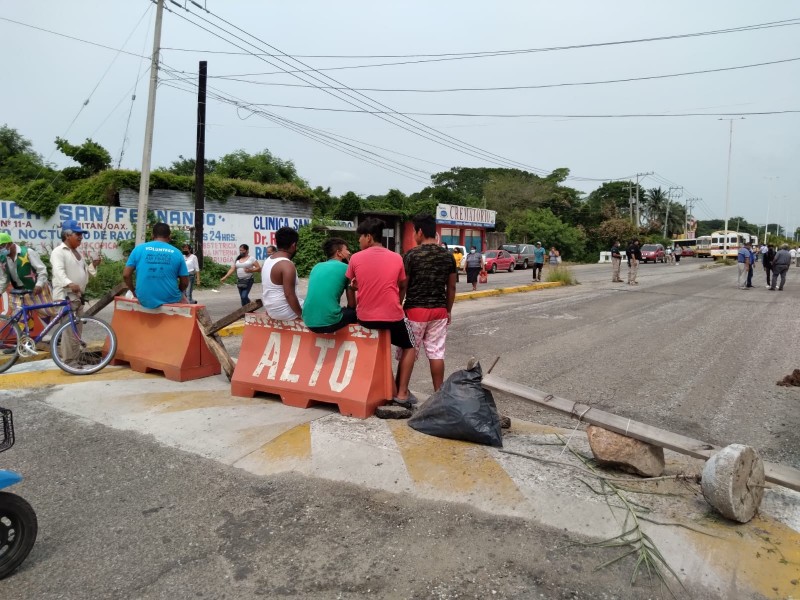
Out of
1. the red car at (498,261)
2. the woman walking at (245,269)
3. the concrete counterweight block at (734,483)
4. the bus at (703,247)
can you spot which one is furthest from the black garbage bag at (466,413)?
the bus at (703,247)

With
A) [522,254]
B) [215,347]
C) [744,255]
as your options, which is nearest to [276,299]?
[215,347]

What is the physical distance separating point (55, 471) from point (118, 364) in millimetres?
3220

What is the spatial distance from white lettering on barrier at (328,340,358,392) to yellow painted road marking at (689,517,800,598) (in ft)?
9.73

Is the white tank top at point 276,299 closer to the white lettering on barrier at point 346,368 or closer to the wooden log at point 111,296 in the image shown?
the white lettering on barrier at point 346,368

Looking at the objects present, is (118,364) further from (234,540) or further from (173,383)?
(234,540)

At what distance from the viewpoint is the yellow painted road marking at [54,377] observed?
626 cm

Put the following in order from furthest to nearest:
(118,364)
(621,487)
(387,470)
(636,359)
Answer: (636,359)
(118,364)
(387,470)
(621,487)

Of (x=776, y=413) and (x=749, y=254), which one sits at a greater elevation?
(x=749, y=254)

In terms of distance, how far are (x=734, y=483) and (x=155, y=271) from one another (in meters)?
5.97

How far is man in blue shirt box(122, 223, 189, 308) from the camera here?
654 centimetres

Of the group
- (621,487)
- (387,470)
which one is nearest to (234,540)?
(387,470)

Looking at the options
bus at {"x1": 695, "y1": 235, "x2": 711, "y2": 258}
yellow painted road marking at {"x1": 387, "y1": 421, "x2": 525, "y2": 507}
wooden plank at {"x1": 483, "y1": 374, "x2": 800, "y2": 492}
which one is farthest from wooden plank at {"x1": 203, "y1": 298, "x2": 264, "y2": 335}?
bus at {"x1": 695, "y1": 235, "x2": 711, "y2": 258}

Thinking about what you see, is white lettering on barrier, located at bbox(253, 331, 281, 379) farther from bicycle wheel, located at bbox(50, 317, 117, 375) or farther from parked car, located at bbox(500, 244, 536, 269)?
parked car, located at bbox(500, 244, 536, 269)

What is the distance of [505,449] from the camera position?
4375 millimetres
